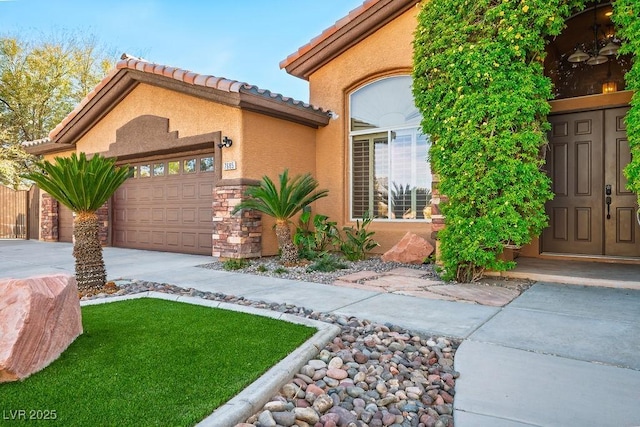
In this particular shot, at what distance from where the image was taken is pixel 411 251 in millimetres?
7402

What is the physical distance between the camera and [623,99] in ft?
20.4

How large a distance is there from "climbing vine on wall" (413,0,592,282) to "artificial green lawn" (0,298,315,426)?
9.54ft

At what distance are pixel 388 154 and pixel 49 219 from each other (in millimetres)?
11188

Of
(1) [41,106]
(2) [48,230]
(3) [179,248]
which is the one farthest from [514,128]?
(1) [41,106]

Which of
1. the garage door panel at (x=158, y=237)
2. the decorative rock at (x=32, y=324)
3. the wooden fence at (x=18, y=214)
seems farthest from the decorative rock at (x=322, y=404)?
the wooden fence at (x=18, y=214)

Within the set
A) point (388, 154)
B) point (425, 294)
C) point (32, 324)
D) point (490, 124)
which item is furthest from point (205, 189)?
point (32, 324)

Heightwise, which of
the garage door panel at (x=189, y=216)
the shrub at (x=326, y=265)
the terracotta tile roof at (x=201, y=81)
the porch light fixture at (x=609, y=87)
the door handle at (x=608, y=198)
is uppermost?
the terracotta tile roof at (x=201, y=81)

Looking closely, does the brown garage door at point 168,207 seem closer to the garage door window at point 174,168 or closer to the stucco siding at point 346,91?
the garage door window at point 174,168

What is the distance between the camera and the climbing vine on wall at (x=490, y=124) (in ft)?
16.4

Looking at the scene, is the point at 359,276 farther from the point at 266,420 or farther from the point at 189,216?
the point at 189,216

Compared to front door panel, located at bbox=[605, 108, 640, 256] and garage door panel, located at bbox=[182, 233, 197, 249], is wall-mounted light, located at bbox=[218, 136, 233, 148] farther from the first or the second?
front door panel, located at bbox=[605, 108, 640, 256]

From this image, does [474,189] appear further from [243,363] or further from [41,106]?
[41,106]

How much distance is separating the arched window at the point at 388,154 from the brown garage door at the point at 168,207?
329 centimetres

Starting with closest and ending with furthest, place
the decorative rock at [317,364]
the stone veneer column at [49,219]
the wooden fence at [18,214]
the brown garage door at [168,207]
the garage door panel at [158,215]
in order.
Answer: the decorative rock at [317,364]
the brown garage door at [168,207]
the garage door panel at [158,215]
the stone veneer column at [49,219]
the wooden fence at [18,214]
